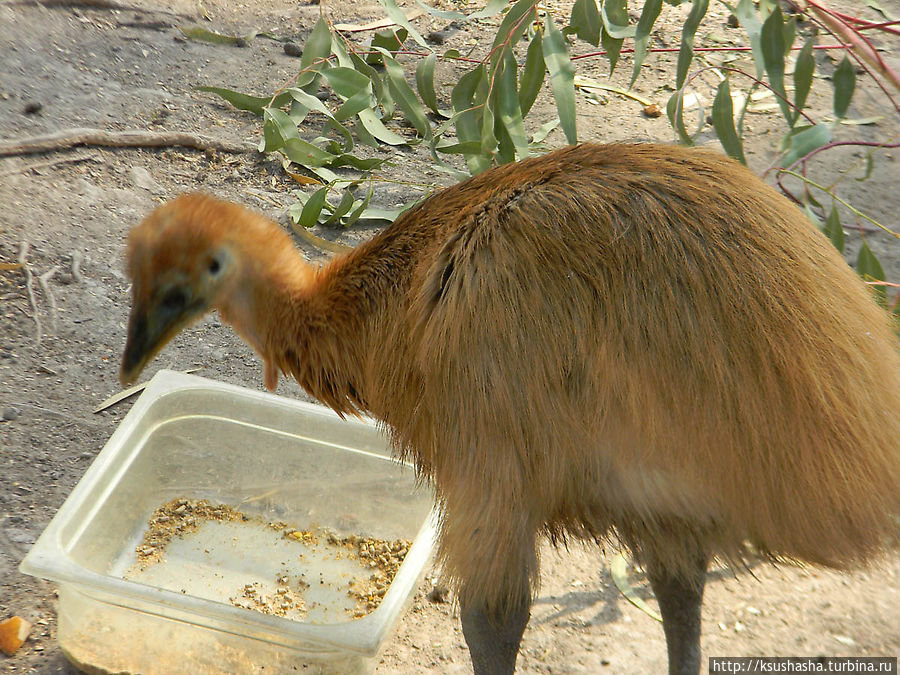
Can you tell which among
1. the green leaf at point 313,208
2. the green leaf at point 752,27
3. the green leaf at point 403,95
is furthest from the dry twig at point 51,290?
the green leaf at point 752,27

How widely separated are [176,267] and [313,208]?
2.05 metres

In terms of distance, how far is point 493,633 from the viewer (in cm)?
256

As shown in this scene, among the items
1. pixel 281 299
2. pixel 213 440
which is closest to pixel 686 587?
pixel 281 299

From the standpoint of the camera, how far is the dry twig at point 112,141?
5004 mm

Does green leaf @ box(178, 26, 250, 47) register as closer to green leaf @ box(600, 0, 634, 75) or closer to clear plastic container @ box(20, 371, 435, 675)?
green leaf @ box(600, 0, 634, 75)

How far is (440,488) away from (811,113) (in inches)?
174

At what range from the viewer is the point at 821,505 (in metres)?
2.14

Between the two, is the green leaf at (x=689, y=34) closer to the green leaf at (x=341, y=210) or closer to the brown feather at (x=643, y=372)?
the brown feather at (x=643, y=372)

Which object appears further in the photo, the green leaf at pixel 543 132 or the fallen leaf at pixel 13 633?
the green leaf at pixel 543 132

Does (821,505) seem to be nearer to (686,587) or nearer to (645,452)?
(645,452)

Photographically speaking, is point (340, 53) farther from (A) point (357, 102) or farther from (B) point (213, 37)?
(B) point (213, 37)

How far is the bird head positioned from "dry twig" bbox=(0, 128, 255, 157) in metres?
2.75

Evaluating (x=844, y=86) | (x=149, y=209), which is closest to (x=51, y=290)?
(x=149, y=209)

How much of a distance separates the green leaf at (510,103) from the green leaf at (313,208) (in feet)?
3.47
